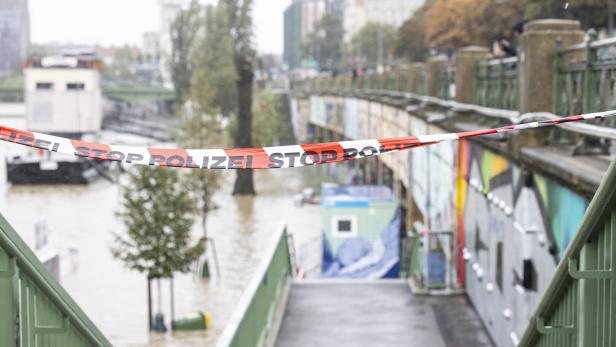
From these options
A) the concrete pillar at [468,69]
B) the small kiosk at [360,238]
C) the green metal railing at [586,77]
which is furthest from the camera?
the small kiosk at [360,238]

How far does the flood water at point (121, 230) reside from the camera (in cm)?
2681

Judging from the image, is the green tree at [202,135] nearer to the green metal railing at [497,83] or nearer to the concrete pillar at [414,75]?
the concrete pillar at [414,75]

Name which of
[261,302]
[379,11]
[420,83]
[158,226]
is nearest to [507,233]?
[261,302]

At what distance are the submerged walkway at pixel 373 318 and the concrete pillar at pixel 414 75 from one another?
12903 millimetres

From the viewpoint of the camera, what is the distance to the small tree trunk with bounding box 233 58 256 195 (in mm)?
56750

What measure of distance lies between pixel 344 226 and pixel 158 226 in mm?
5817

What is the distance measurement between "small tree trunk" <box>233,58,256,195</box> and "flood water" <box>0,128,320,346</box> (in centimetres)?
65

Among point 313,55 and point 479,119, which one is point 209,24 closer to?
point 313,55

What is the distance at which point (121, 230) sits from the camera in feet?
153

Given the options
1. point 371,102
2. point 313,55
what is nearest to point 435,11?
point 371,102

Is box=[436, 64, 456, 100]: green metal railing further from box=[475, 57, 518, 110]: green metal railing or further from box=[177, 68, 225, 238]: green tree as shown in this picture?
box=[177, 68, 225, 238]: green tree

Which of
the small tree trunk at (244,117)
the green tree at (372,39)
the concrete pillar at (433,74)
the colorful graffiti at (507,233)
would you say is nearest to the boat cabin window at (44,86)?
the green tree at (372,39)

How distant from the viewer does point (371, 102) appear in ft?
136

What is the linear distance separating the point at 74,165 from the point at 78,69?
45.5 m
